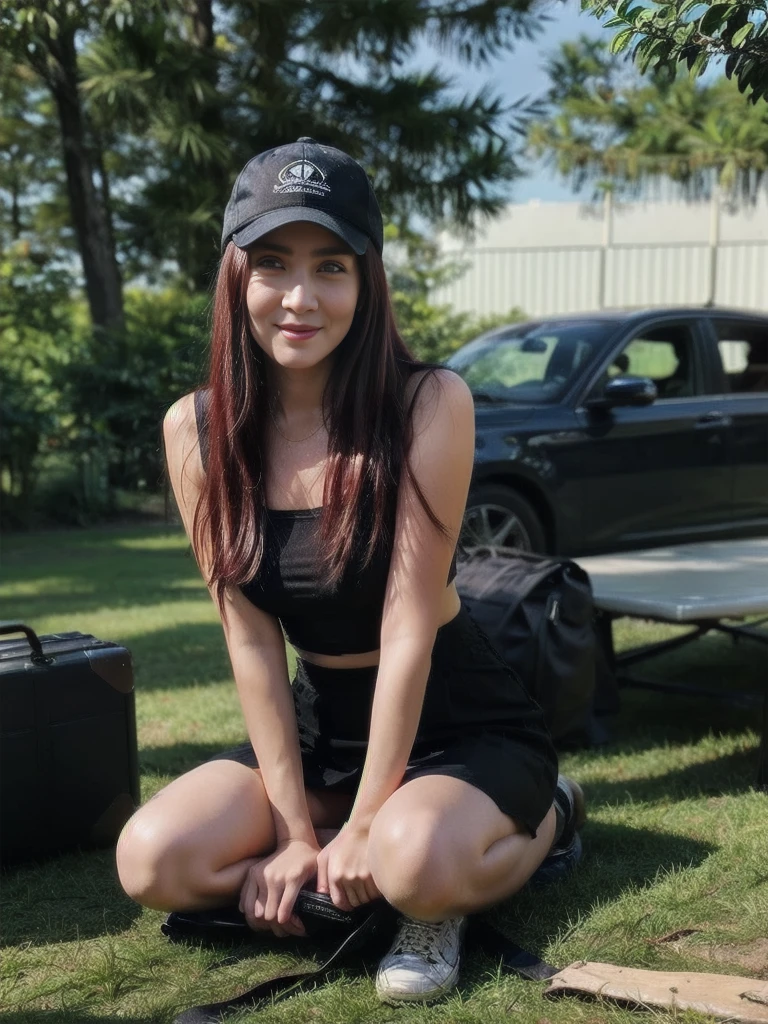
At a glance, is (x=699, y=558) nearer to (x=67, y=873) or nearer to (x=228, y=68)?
(x=67, y=873)

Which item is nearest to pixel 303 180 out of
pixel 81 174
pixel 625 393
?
pixel 625 393

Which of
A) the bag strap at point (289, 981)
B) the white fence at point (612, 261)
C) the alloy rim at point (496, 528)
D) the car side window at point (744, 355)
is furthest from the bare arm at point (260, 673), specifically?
the white fence at point (612, 261)

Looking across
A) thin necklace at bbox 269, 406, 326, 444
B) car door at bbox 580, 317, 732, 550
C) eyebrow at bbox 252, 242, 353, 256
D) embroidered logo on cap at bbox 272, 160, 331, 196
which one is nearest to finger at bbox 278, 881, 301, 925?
thin necklace at bbox 269, 406, 326, 444

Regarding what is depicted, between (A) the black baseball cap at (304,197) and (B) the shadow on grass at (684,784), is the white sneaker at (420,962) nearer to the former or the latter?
(B) the shadow on grass at (684,784)

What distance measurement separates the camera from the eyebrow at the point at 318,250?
262cm

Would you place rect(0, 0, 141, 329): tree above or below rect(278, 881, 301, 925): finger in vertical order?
above

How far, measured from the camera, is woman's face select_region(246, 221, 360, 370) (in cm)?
260

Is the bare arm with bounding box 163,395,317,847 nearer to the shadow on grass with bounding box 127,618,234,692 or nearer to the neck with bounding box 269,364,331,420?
the neck with bounding box 269,364,331,420

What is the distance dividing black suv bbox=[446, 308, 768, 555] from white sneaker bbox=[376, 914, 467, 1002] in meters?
3.81

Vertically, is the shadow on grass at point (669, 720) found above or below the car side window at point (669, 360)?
below

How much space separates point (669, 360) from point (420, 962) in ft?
18.7

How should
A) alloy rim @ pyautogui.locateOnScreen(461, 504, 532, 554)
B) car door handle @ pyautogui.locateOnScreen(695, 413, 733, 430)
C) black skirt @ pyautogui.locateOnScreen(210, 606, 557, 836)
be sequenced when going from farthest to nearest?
car door handle @ pyautogui.locateOnScreen(695, 413, 733, 430)
alloy rim @ pyautogui.locateOnScreen(461, 504, 532, 554)
black skirt @ pyautogui.locateOnScreen(210, 606, 557, 836)

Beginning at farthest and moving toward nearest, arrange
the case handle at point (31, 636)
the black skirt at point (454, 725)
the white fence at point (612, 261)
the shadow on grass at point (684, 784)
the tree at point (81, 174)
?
the white fence at point (612, 261) → the tree at point (81, 174) → the shadow on grass at point (684, 784) → the case handle at point (31, 636) → the black skirt at point (454, 725)

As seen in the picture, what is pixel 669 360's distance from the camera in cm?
756
